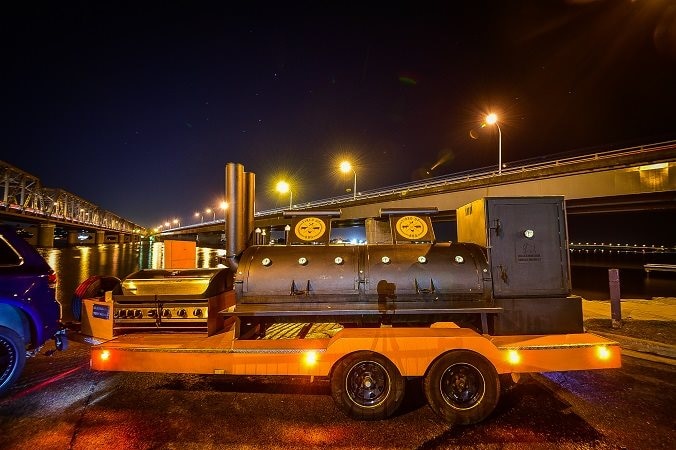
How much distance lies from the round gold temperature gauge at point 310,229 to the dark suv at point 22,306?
4123mm

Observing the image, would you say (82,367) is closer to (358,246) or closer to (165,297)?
(165,297)

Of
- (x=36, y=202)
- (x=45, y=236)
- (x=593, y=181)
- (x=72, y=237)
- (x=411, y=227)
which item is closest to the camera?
(x=411, y=227)

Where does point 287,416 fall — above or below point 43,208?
below

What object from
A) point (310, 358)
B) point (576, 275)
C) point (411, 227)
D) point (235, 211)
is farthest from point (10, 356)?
point (576, 275)

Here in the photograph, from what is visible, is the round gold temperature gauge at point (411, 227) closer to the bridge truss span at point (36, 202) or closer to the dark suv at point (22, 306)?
the dark suv at point (22, 306)

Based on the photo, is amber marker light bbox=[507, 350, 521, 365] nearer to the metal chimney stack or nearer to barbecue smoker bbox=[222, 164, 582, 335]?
barbecue smoker bbox=[222, 164, 582, 335]

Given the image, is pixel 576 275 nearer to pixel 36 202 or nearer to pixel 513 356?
pixel 513 356

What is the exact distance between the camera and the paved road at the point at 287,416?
376 centimetres

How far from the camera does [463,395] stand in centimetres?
425

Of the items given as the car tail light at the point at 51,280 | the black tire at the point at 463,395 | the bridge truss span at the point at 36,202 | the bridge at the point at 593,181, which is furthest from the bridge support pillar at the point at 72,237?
the black tire at the point at 463,395

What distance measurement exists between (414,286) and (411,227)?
1218 millimetres

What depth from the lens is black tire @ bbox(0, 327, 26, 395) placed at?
471 cm

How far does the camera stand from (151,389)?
5121mm

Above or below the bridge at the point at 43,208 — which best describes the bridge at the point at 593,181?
below
